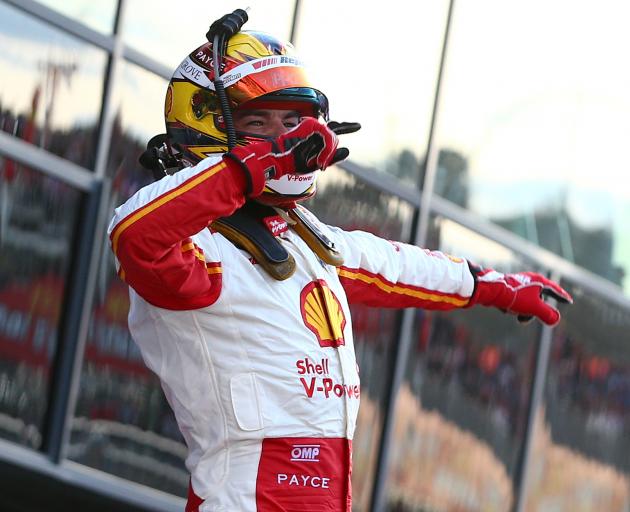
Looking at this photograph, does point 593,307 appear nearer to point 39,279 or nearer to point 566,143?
point 566,143

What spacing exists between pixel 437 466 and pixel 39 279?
2.87 m

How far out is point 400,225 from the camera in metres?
6.79

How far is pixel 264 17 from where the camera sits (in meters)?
5.87

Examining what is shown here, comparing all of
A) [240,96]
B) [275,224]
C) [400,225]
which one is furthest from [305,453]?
[400,225]

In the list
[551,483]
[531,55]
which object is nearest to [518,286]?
[531,55]

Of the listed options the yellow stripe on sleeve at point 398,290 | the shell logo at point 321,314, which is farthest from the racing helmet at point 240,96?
the yellow stripe on sleeve at point 398,290

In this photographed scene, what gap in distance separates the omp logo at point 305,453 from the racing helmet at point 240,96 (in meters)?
0.59

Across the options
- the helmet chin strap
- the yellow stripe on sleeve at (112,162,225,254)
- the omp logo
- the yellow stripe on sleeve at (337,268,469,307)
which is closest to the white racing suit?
the omp logo

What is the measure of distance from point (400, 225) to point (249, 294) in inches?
140

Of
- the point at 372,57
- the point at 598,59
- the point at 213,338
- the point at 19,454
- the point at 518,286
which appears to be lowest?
the point at 19,454

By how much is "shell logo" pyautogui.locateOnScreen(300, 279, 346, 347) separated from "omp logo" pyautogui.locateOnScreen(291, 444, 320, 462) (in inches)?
9.7

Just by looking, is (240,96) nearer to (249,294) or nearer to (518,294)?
(249,294)

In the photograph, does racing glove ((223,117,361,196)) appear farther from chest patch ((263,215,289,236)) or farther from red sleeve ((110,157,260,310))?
chest patch ((263,215,289,236))

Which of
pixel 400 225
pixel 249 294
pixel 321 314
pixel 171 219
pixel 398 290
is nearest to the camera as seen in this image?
pixel 171 219
